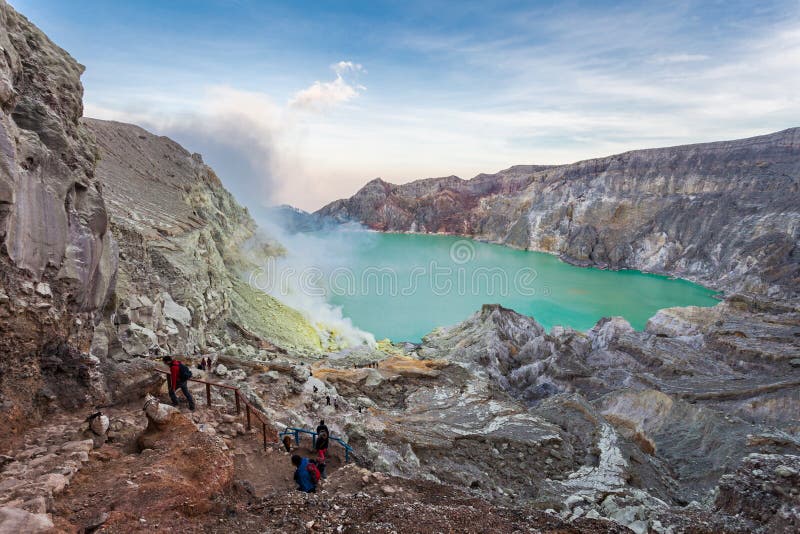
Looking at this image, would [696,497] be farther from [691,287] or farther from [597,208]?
[597,208]

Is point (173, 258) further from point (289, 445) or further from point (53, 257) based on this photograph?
point (289, 445)

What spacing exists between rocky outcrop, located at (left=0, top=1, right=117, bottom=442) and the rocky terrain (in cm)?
3

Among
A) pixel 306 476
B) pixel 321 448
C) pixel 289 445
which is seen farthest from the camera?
pixel 289 445

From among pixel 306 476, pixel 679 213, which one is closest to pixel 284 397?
pixel 306 476

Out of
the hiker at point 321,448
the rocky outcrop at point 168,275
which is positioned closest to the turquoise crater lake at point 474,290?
the rocky outcrop at point 168,275

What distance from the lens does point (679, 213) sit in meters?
62.4

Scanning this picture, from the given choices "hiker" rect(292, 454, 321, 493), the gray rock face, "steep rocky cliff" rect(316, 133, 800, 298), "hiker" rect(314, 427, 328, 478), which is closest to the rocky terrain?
the gray rock face

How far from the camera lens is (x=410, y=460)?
8.75 m

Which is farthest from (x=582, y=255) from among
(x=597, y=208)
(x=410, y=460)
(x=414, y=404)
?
(x=410, y=460)

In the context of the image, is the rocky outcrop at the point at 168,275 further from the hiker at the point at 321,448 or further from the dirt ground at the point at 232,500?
the hiker at the point at 321,448

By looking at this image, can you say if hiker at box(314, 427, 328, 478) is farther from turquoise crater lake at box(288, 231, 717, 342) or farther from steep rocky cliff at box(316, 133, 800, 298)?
steep rocky cliff at box(316, 133, 800, 298)

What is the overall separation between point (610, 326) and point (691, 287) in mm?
37520

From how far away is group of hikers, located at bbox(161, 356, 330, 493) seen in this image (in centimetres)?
551

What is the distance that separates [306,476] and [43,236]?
4758mm
